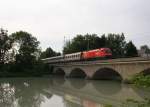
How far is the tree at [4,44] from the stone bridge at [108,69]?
39.3ft

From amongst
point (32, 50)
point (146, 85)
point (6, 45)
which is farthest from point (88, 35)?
point (146, 85)

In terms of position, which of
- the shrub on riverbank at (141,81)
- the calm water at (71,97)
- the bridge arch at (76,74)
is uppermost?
the shrub on riverbank at (141,81)

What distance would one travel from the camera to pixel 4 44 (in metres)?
62.3

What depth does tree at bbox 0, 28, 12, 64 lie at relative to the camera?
62.2m

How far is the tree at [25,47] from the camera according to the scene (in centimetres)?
6425

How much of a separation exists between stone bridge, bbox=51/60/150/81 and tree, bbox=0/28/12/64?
1197 centimetres

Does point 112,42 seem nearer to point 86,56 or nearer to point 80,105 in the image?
point 86,56

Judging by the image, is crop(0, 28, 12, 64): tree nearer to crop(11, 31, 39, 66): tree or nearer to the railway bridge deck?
crop(11, 31, 39, 66): tree

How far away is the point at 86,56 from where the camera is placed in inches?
2165

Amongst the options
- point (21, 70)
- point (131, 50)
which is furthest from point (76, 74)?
point (131, 50)

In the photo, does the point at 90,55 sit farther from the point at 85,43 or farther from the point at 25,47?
the point at 85,43

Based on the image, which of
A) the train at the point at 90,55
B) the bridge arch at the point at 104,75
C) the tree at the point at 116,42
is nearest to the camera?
the bridge arch at the point at 104,75

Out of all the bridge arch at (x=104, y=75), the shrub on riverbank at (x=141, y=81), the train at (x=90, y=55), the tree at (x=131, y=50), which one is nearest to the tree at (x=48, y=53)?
the train at (x=90, y=55)

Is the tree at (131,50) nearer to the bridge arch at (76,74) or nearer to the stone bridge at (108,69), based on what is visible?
the bridge arch at (76,74)
